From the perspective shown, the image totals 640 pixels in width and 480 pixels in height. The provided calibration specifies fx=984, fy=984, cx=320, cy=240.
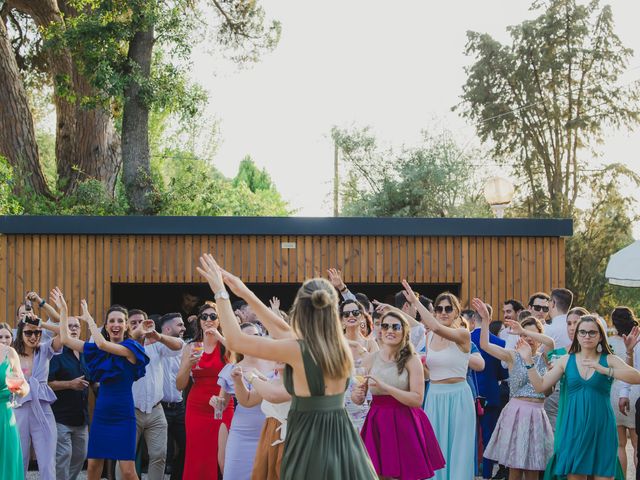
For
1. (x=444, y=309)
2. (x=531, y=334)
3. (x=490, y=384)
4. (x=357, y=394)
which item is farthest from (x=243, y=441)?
(x=490, y=384)

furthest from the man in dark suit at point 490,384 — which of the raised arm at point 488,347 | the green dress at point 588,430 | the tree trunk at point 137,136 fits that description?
the tree trunk at point 137,136

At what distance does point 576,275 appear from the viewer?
100ft

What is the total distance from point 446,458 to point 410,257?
5965mm

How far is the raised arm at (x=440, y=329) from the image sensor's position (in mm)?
8180

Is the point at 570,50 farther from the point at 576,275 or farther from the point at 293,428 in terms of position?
the point at 293,428

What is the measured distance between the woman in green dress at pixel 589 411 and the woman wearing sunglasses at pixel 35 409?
4786 mm

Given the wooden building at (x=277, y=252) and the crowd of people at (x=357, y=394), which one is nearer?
the crowd of people at (x=357, y=394)

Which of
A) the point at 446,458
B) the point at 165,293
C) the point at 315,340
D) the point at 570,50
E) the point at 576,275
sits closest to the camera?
the point at 315,340

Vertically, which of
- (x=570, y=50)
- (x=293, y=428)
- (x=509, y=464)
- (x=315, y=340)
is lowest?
(x=509, y=464)

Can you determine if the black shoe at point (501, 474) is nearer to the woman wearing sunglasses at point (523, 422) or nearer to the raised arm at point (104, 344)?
the woman wearing sunglasses at point (523, 422)

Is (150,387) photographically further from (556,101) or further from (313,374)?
(556,101)

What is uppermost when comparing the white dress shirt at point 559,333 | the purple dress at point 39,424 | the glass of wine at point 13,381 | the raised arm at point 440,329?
the raised arm at point 440,329

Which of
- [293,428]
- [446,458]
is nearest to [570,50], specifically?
[446,458]

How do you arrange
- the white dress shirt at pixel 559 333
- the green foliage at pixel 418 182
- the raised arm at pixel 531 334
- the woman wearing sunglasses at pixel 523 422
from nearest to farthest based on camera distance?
the raised arm at pixel 531 334, the woman wearing sunglasses at pixel 523 422, the white dress shirt at pixel 559 333, the green foliage at pixel 418 182
